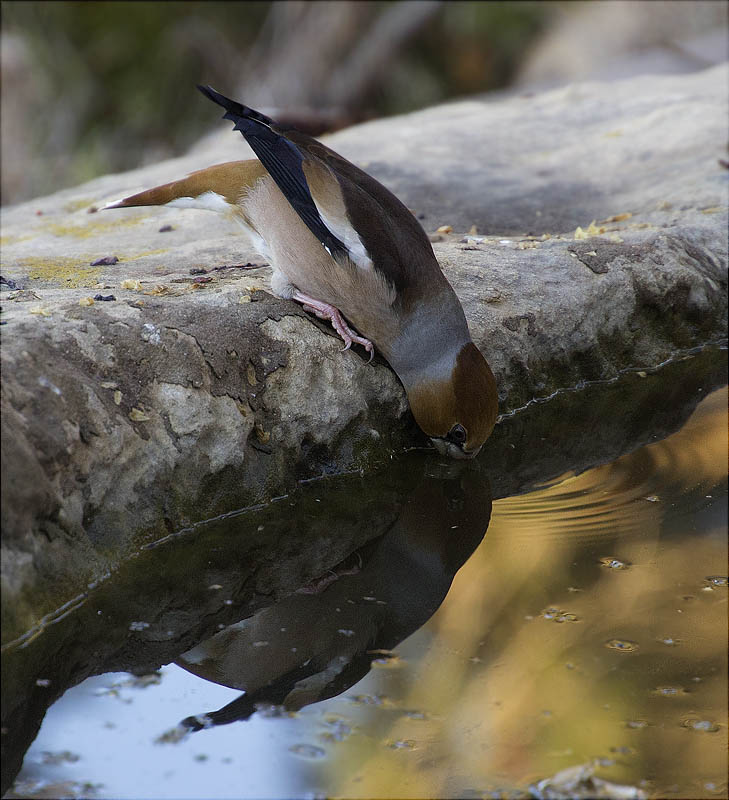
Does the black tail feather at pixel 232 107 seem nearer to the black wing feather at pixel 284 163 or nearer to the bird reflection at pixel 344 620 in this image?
the black wing feather at pixel 284 163

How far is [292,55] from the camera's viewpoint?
43.4ft

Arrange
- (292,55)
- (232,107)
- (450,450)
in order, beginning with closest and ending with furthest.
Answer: (450,450) → (232,107) → (292,55)

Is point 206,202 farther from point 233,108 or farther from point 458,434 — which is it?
point 458,434

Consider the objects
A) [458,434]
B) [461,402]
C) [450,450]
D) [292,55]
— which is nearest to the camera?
[461,402]

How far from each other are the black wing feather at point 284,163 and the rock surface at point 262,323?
1.06 feet

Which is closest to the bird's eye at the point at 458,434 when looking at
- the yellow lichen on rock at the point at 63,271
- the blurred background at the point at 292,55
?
the yellow lichen on rock at the point at 63,271

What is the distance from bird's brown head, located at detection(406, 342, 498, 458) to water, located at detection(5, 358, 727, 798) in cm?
27

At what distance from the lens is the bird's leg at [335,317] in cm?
383

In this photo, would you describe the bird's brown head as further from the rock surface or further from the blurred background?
the blurred background

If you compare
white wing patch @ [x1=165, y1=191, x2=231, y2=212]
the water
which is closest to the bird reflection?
the water

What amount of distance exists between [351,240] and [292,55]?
10.3 m

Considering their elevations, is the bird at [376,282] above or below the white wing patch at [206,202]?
below

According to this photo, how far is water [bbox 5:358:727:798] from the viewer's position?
2324mm

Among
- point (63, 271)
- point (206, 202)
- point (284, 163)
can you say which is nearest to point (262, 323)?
point (284, 163)
